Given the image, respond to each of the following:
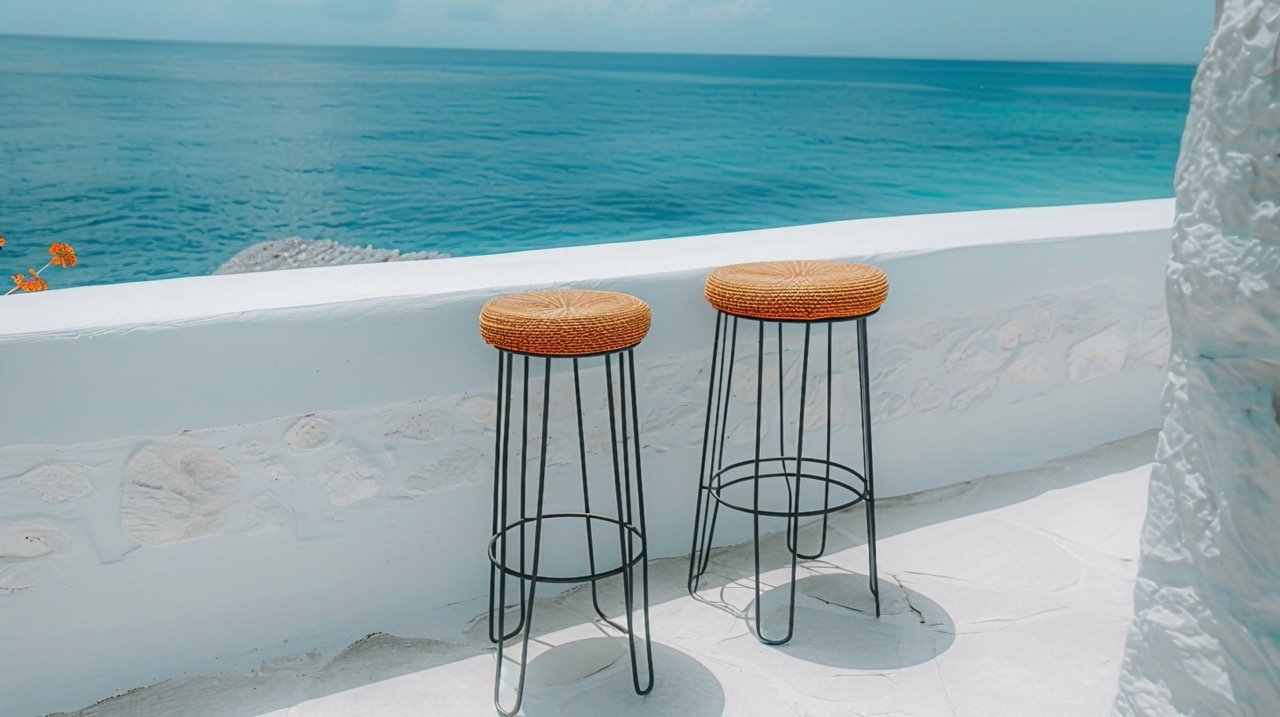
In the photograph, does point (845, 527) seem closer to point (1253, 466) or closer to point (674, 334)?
point (674, 334)

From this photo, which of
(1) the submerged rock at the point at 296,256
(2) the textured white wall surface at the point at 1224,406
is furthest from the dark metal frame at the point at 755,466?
(1) the submerged rock at the point at 296,256

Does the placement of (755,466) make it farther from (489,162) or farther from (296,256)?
(489,162)

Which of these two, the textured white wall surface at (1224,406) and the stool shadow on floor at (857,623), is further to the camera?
the stool shadow on floor at (857,623)

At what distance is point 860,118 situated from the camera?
33.4 metres

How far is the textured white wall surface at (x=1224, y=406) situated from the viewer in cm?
98

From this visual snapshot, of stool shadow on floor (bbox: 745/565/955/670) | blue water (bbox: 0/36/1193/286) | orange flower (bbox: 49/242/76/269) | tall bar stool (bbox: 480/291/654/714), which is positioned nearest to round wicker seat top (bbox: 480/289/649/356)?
tall bar stool (bbox: 480/291/654/714)

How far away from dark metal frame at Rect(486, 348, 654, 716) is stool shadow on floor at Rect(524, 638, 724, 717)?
0.03 meters

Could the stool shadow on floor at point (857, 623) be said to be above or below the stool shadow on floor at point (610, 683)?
below

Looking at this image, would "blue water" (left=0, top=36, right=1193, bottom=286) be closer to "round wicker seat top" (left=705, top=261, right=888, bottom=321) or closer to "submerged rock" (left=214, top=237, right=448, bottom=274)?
"submerged rock" (left=214, top=237, right=448, bottom=274)

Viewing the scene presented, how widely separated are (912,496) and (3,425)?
2.34 metres

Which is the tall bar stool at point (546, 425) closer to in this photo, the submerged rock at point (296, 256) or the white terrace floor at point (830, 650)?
the white terrace floor at point (830, 650)

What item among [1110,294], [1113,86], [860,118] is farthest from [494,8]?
[1110,294]

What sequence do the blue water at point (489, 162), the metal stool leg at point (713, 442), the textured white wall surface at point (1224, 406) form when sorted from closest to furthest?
1. the textured white wall surface at point (1224, 406)
2. the metal stool leg at point (713, 442)
3. the blue water at point (489, 162)

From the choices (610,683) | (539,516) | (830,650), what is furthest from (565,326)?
(830,650)
